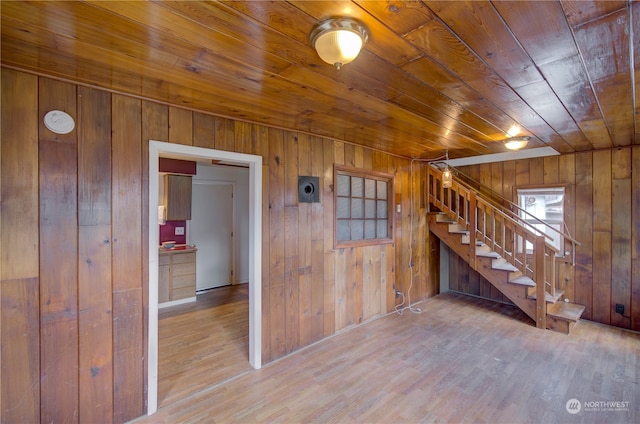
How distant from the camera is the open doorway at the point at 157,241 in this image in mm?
2119

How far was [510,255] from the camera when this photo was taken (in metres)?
3.97

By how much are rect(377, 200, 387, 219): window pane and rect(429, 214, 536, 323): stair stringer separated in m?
1.10

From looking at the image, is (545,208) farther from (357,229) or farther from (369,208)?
(357,229)

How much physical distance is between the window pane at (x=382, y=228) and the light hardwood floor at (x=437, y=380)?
4.28 ft

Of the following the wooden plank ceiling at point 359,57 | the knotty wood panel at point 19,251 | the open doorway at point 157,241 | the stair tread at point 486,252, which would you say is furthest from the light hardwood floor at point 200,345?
the stair tread at point 486,252

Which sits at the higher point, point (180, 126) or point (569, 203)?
point (180, 126)

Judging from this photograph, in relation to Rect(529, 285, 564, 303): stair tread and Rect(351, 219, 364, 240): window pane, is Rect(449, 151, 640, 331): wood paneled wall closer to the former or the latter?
Rect(529, 285, 564, 303): stair tread

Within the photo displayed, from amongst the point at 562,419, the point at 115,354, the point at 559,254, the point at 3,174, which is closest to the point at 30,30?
the point at 3,174

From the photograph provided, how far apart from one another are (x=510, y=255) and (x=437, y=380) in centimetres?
239

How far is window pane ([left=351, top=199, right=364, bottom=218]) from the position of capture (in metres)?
3.83

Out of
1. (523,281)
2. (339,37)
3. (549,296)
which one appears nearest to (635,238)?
(549,296)

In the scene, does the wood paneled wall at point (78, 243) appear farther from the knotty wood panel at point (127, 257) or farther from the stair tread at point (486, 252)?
the stair tread at point (486, 252)

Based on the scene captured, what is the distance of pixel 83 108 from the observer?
1.86 meters
